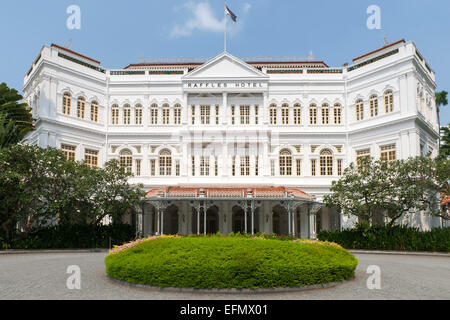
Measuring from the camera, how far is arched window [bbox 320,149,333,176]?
32219mm

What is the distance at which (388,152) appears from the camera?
97.4 feet

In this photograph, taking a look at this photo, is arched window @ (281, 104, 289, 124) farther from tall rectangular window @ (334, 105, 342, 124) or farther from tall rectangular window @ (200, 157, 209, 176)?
tall rectangular window @ (200, 157, 209, 176)

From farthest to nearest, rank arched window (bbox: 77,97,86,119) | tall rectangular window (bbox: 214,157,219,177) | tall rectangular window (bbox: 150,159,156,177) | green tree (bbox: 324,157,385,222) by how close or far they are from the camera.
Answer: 1. tall rectangular window (bbox: 150,159,156,177)
2. arched window (bbox: 77,97,86,119)
3. tall rectangular window (bbox: 214,157,219,177)
4. green tree (bbox: 324,157,385,222)

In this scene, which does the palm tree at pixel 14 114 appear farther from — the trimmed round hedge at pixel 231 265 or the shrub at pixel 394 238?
the shrub at pixel 394 238

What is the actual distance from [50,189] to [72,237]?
3.26 m

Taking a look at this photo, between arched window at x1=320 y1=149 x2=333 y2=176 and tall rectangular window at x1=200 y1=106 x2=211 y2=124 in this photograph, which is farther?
tall rectangular window at x1=200 y1=106 x2=211 y2=124

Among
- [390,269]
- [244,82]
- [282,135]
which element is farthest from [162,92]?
[390,269]

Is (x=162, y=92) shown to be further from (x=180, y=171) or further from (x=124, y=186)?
(x=124, y=186)

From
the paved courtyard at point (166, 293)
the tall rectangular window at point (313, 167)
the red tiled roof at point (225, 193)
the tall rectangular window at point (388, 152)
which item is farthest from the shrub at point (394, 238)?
the paved courtyard at point (166, 293)

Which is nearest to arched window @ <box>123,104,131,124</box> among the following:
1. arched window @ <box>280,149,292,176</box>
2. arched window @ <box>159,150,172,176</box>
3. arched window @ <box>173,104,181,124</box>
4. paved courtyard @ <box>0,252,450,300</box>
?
arched window @ <box>173,104,181,124</box>

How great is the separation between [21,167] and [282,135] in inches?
767

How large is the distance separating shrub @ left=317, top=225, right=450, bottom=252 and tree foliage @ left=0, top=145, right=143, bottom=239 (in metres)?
14.0

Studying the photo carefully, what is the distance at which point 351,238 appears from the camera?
2508 cm

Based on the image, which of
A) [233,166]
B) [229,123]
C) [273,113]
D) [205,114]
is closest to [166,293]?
[233,166]
